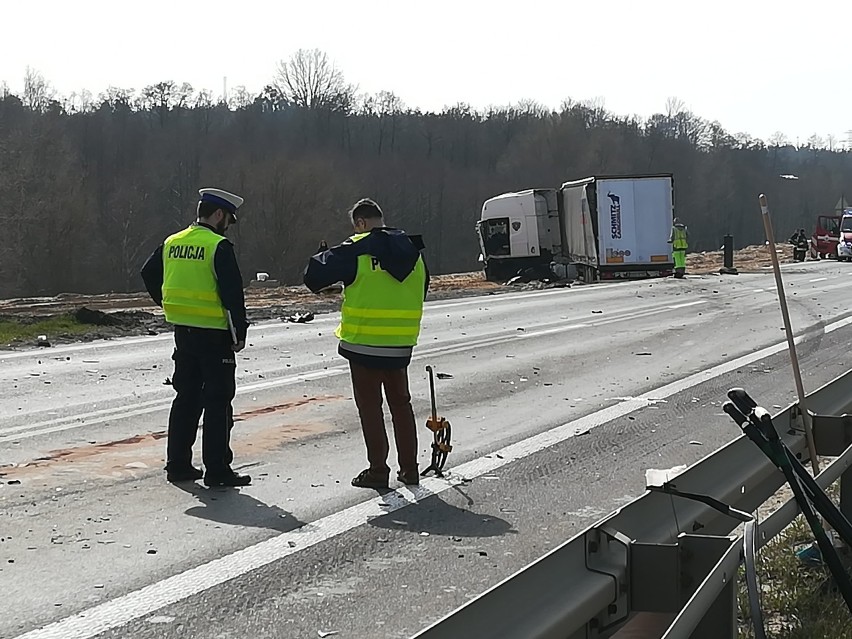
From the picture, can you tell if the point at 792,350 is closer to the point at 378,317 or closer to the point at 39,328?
the point at 378,317

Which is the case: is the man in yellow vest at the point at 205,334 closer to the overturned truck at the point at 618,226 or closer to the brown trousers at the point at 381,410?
the brown trousers at the point at 381,410

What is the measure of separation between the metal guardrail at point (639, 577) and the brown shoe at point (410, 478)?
3.17 metres

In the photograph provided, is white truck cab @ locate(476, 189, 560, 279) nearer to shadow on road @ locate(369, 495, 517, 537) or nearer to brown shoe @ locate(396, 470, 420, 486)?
brown shoe @ locate(396, 470, 420, 486)

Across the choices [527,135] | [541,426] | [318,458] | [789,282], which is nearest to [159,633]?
[318,458]

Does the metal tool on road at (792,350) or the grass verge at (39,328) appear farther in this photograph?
the grass verge at (39,328)

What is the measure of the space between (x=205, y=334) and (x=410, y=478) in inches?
64.8

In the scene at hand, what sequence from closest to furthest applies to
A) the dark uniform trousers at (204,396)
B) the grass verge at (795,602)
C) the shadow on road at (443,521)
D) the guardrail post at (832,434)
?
the grass verge at (795,602), the guardrail post at (832,434), the shadow on road at (443,521), the dark uniform trousers at (204,396)

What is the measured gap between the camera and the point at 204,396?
24.7 feet

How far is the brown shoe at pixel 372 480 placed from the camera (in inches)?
291

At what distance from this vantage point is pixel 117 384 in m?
12.0

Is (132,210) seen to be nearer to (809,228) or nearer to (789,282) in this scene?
(789,282)

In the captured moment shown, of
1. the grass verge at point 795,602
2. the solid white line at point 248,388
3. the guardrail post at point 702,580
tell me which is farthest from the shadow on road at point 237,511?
the guardrail post at point 702,580

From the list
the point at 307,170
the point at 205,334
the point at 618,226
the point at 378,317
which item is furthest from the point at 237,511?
the point at 307,170

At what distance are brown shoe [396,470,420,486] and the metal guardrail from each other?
10.4 ft
